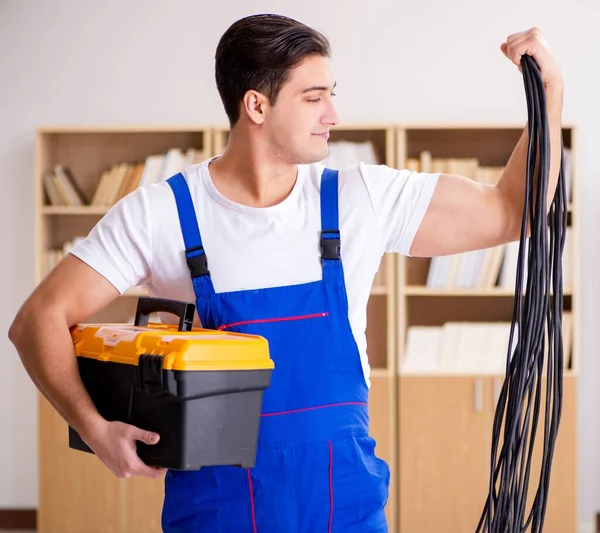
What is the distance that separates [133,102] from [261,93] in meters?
3.09

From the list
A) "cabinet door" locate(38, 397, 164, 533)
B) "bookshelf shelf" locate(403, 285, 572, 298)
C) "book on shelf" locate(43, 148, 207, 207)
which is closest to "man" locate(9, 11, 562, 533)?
"bookshelf shelf" locate(403, 285, 572, 298)

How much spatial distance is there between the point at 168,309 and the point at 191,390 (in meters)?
0.19

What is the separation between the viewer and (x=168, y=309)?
1.47m

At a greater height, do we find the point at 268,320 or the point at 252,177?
the point at 252,177

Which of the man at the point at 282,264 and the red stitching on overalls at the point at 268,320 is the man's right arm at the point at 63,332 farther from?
the red stitching on overalls at the point at 268,320

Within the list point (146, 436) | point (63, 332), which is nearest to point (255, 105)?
point (63, 332)

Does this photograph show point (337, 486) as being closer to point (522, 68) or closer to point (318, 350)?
point (318, 350)

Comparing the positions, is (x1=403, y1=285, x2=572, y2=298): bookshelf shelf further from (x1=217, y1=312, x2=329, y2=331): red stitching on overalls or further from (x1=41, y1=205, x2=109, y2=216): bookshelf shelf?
(x1=217, y1=312, x2=329, y2=331): red stitching on overalls

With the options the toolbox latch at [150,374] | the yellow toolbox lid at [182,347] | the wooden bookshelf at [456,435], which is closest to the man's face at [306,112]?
the yellow toolbox lid at [182,347]

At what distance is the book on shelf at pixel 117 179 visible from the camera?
169 inches

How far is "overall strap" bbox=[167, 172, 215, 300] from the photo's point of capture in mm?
1590

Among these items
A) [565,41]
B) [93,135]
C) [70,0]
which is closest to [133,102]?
[93,135]

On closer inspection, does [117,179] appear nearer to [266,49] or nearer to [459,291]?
[459,291]

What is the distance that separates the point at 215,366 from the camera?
1.34m
